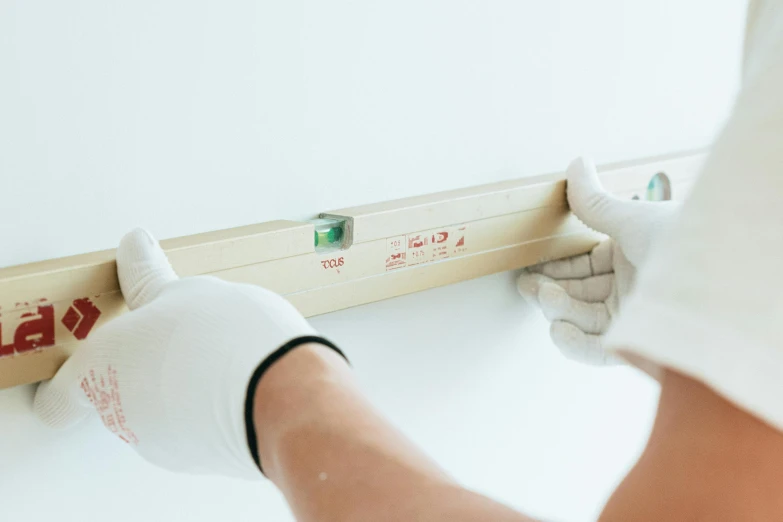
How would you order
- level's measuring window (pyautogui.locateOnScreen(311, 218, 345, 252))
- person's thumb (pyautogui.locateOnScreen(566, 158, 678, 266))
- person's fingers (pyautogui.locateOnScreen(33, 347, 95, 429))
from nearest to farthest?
1. person's fingers (pyautogui.locateOnScreen(33, 347, 95, 429))
2. level's measuring window (pyautogui.locateOnScreen(311, 218, 345, 252))
3. person's thumb (pyautogui.locateOnScreen(566, 158, 678, 266))

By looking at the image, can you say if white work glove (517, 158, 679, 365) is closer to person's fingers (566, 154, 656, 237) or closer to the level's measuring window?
person's fingers (566, 154, 656, 237)

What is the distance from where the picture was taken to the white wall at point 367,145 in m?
0.65

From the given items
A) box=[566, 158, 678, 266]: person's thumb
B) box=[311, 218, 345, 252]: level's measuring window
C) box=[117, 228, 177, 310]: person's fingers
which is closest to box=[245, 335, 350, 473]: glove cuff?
box=[117, 228, 177, 310]: person's fingers

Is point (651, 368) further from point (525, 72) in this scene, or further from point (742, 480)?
point (525, 72)

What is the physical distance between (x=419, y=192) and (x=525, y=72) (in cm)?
22

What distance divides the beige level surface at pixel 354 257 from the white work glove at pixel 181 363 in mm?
35

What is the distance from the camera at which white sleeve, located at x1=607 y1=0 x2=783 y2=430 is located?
29cm

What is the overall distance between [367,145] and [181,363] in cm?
39

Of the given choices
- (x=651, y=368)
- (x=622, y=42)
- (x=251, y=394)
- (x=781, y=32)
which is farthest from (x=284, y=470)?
(x=622, y=42)

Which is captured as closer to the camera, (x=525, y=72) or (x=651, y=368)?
(x=651, y=368)

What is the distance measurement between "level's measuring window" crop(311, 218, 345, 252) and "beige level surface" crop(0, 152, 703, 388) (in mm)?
10

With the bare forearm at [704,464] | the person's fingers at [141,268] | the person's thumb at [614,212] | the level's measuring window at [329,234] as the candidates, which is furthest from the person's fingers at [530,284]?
the bare forearm at [704,464]

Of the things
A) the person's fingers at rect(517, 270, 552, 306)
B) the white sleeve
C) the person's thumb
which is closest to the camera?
the white sleeve

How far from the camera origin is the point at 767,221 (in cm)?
30
